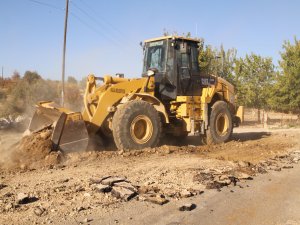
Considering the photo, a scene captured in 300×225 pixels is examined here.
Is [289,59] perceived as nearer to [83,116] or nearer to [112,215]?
[83,116]

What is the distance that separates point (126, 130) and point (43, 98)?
63.7 ft

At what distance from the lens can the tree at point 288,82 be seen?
23.5m

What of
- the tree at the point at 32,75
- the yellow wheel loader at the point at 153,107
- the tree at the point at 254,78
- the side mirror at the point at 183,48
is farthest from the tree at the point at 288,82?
the tree at the point at 32,75

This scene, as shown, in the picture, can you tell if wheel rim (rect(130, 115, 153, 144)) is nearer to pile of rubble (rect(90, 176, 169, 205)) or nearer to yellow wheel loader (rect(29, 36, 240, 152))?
yellow wheel loader (rect(29, 36, 240, 152))

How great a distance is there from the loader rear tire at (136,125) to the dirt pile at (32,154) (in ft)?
5.09

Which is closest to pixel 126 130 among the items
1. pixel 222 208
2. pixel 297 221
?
pixel 222 208

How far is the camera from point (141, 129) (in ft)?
30.2

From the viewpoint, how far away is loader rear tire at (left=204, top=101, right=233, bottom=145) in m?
11.0

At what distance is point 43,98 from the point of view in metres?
26.6

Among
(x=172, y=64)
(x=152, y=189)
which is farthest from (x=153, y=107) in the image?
(x=152, y=189)

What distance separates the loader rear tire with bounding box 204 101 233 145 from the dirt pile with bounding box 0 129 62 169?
16.3 feet

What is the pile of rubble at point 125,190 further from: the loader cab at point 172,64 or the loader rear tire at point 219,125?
the loader rear tire at point 219,125

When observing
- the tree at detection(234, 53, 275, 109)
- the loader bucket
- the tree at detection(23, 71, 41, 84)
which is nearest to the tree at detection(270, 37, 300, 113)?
the tree at detection(234, 53, 275, 109)

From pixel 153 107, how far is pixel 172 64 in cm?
184
